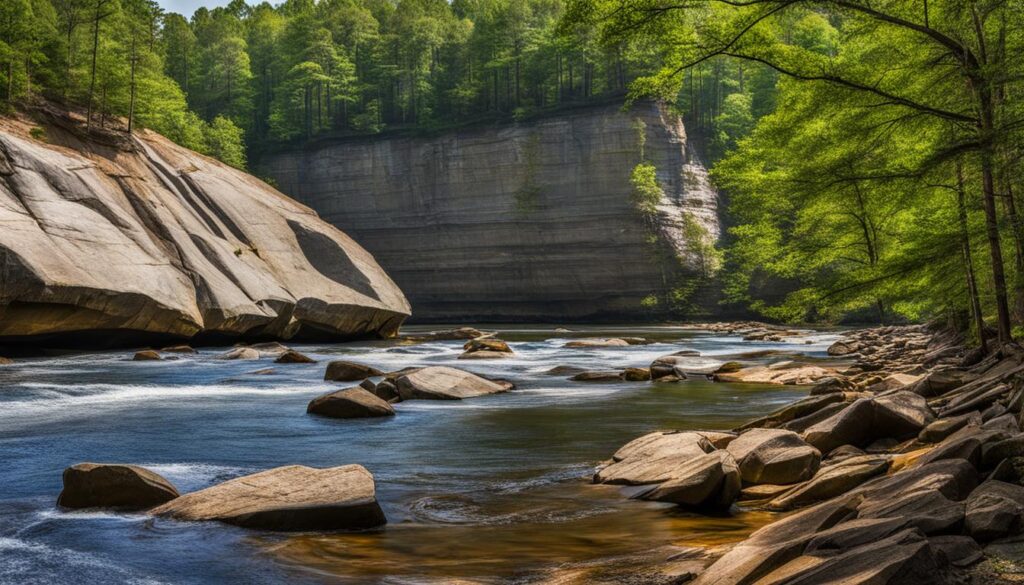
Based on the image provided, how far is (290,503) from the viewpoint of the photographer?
8000 mm

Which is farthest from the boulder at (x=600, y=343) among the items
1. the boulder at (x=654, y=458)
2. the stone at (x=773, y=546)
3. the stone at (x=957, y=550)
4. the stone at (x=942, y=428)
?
the stone at (x=957, y=550)

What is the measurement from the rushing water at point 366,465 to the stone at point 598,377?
0.70 metres

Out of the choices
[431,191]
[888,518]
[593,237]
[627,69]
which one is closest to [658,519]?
[888,518]

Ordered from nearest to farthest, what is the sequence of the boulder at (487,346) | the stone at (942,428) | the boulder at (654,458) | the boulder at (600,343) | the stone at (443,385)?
the stone at (942,428)
the boulder at (654,458)
the stone at (443,385)
the boulder at (487,346)
the boulder at (600,343)

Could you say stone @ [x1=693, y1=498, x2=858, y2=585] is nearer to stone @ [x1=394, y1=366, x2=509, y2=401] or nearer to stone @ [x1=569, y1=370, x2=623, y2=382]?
stone @ [x1=394, y1=366, x2=509, y2=401]

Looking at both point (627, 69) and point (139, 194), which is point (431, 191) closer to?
point (627, 69)

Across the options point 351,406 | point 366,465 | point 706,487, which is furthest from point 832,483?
point 351,406

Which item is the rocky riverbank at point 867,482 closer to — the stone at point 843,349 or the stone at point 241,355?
the stone at point 843,349

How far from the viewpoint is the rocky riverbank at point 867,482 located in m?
4.81

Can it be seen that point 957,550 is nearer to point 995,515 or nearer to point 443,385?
point 995,515

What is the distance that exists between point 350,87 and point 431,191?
50.9 feet

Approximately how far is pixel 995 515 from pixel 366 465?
8037 millimetres

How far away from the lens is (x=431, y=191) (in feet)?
224

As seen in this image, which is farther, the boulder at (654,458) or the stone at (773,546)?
the boulder at (654,458)
